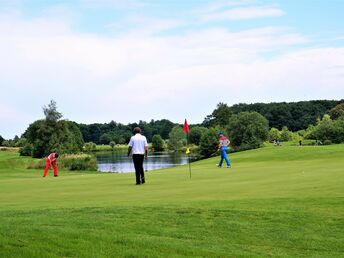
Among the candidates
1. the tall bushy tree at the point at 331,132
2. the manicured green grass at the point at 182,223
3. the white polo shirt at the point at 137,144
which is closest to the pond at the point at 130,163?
the tall bushy tree at the point at 331,132

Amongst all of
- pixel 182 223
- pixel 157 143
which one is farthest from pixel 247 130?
pixel 182 223

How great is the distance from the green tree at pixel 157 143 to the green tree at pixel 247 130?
6994 cm

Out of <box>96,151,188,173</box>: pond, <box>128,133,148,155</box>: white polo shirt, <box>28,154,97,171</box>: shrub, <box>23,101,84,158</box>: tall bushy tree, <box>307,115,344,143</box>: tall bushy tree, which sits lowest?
<box>96,151,188,173</box>: pond

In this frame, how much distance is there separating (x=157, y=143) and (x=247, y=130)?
7493 cm

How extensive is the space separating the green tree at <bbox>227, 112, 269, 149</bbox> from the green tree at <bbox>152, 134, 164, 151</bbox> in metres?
69.9

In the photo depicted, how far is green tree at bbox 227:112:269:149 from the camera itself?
87438 millimetres

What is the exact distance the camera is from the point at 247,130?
87438 millimetres

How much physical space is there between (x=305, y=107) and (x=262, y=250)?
170044mm

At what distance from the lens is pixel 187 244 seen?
27.6 ft

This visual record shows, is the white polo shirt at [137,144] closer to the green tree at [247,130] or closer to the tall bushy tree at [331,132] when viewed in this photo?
the green tree at [247,130]

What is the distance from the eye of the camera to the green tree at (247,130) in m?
87.4

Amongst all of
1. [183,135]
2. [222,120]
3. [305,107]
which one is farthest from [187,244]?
[305,107]

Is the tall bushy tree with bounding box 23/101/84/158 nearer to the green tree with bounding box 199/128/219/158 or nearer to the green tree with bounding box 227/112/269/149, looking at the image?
the green tree with bounding box 199/128/219/158

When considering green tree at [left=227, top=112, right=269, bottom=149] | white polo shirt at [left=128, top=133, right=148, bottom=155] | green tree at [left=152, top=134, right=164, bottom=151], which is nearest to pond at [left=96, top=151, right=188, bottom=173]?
green tree at [left=227, top=112, right=269, bottom=149]
